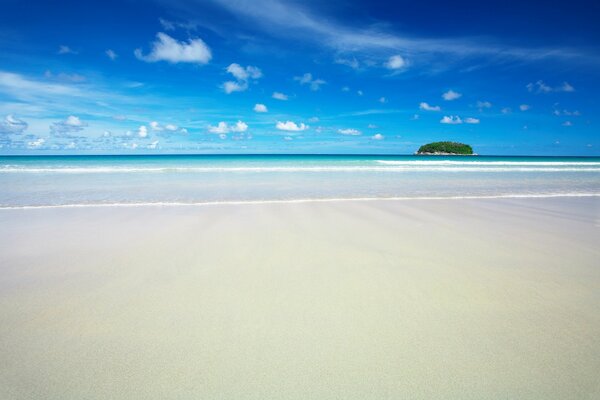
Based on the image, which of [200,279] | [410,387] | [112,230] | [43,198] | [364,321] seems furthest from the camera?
[43,198]

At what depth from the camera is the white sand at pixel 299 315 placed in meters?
1.69

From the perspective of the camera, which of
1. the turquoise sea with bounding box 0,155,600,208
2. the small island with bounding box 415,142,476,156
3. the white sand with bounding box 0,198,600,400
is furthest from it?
the small island with bounding box 415,142,476,156

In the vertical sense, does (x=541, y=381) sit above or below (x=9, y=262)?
above

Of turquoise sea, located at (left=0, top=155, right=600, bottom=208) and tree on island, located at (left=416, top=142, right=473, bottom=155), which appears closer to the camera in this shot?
turquoise sea, located at (left=0, top=155, right=600, bottom=208)

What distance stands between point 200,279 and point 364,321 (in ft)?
5.19

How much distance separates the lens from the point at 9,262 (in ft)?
11.4

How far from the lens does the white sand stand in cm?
169

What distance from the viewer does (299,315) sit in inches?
92.3

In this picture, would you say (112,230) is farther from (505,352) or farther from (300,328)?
(505,352)

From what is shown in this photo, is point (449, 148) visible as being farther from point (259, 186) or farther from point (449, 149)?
point (259, 186)

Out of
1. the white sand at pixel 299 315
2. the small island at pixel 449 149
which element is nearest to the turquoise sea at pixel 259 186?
the white sand at pixel 299 315

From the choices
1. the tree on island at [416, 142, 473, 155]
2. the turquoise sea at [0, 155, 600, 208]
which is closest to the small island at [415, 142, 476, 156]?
the tree on island at [416, 142, 473, 155]

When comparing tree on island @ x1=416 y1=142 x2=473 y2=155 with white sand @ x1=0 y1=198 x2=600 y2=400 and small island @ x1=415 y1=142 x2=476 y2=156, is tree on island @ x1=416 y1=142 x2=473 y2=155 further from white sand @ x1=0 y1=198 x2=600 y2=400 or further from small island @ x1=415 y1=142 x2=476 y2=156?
white sand @ x1=0 y1=198 x2=600 y2=400

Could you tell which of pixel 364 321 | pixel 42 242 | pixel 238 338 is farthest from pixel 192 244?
pixel 364 321
